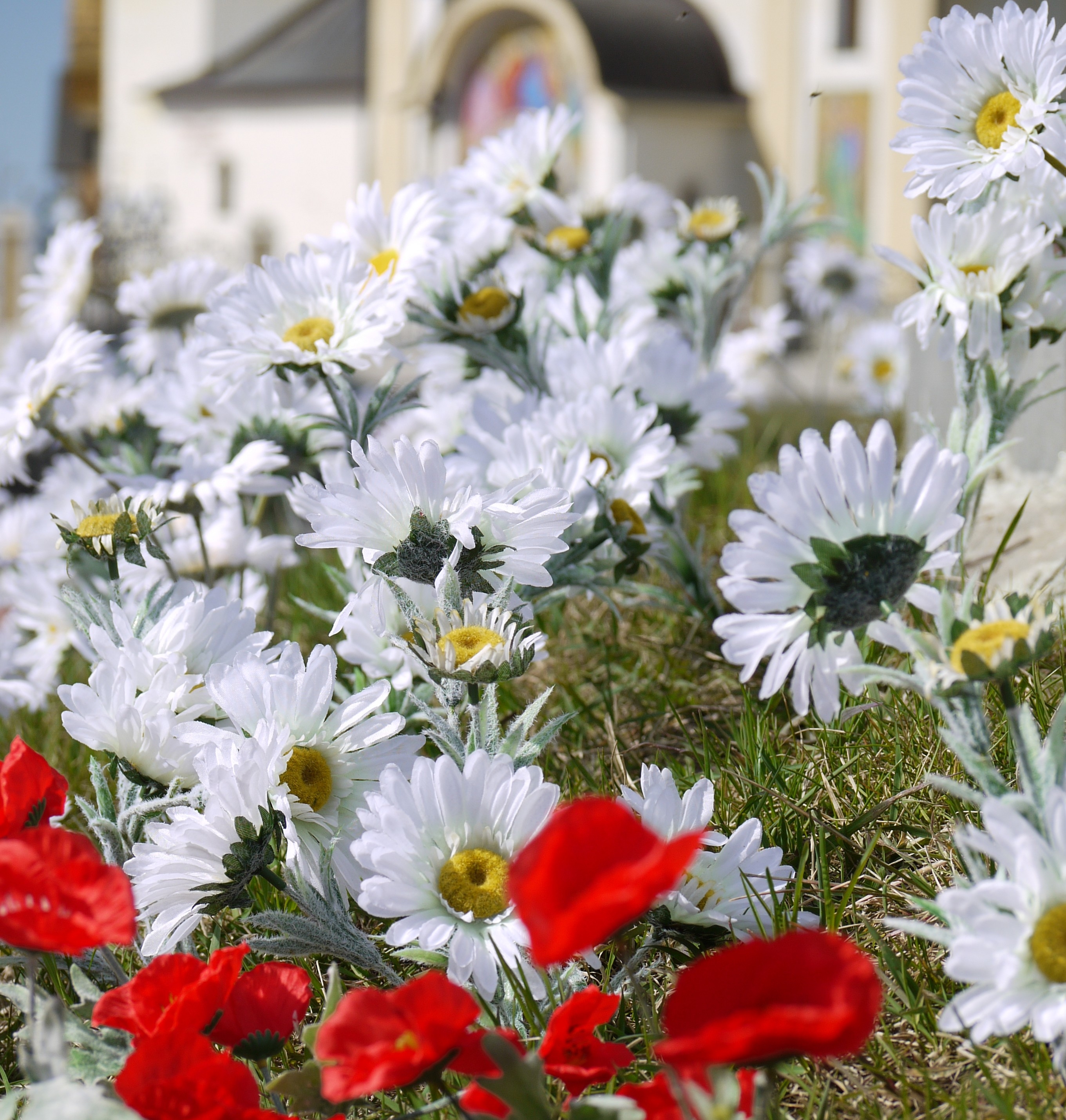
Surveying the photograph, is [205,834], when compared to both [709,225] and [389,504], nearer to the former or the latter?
[389,504]

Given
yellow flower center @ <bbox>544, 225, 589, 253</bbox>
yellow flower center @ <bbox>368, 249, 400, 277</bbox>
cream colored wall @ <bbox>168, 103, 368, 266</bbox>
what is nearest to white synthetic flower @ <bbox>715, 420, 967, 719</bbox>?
yellow flower center @ <bbox>368, 249, 400, 277</bbox>

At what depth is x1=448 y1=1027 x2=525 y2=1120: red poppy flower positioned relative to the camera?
2.44 ft

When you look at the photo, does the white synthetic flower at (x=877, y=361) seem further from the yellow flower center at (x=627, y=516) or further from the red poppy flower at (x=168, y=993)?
the red poppy flower at (x=168, y=993)

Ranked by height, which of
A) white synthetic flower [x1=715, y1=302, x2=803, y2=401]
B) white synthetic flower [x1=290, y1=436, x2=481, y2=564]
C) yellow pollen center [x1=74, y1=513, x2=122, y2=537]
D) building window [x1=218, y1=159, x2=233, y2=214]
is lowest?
building window [x1=218, y1=159, x2=233, y2=214]

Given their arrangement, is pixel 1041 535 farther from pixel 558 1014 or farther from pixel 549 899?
pixel 549 899

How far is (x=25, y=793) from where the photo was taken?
98 cm

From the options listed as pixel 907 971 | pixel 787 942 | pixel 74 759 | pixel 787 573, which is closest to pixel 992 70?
pixel 787 573

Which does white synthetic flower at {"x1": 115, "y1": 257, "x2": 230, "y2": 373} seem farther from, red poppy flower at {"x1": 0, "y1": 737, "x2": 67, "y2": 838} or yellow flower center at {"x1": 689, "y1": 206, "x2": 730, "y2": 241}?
red poppy flower at {"x1": 0, "y1": 737, "x2": 67, "y2": 838}

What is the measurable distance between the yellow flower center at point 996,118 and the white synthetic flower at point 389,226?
2.04ft

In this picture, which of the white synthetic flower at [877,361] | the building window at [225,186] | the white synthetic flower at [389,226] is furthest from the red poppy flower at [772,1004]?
the building window at [225,186]

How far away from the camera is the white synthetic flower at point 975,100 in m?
1.19

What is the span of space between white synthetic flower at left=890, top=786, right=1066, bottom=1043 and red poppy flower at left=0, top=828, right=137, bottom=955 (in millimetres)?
482

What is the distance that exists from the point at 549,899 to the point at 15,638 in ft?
5.69

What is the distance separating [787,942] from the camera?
0.65 meters
